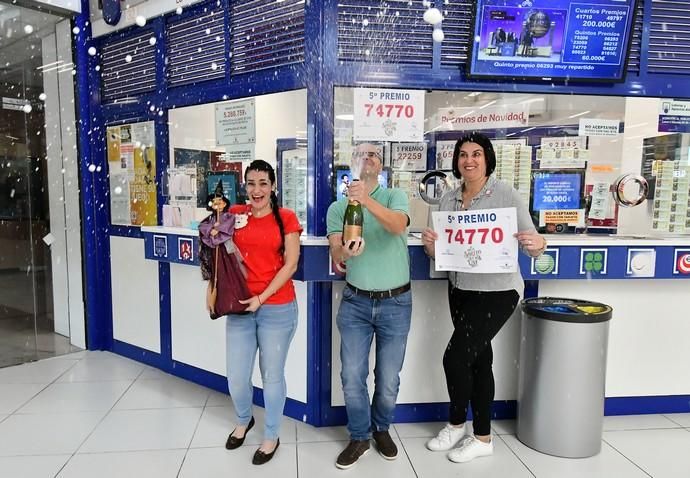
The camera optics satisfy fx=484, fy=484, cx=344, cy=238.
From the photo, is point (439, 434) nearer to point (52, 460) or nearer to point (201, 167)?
point (52, 460)

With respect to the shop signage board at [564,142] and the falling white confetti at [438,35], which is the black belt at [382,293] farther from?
the shop signage board at [564,142]

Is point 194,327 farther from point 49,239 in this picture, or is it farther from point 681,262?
point 681,262

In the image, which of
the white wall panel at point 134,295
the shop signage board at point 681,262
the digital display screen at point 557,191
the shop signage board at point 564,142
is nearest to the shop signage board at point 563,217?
the digital display screen at point 557,191

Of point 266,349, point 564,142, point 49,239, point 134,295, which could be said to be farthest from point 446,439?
point 49,239

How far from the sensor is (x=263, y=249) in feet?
7.99

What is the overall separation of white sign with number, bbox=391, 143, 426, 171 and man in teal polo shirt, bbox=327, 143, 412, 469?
0.69 m

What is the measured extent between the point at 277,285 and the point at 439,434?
49.5 inches

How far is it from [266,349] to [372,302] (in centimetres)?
59

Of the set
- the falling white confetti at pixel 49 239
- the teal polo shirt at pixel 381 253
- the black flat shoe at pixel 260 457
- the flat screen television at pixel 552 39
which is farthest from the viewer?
the falling white confetti at pixel 49 239

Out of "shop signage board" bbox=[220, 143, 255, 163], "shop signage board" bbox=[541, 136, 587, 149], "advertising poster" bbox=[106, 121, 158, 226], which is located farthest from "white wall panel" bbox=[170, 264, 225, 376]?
"shop signage board" bbox=[541, 136, 587, 149]

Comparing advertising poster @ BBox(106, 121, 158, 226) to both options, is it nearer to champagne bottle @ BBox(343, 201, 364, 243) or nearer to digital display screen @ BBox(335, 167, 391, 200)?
digital display screen @ BBox(335, 167, 391, 200)

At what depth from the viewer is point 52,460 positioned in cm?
254

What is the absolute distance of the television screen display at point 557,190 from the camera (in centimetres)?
339

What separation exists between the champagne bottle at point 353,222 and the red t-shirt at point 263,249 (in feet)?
1.08
